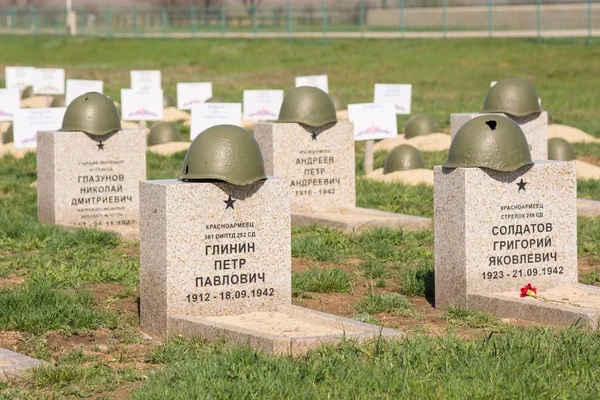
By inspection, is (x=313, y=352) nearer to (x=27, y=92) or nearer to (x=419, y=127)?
(x=419, y=127)

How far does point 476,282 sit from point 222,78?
104 feet

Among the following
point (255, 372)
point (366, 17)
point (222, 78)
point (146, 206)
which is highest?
point (366, 17)

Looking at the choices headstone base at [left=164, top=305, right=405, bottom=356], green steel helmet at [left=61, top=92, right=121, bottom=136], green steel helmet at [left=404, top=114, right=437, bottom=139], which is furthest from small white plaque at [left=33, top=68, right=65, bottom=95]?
headstone base at [left=164, top=305, right=405, bottom=356]

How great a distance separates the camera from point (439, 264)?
355 inches

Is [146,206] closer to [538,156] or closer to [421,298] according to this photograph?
[421,298]

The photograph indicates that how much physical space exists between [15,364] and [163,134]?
45.7 feet

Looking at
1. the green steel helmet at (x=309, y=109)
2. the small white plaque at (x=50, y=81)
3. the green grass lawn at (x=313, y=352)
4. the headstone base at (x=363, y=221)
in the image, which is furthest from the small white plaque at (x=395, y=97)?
the small white plaque at (x=50, y=81)

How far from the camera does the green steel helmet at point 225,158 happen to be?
317 inches

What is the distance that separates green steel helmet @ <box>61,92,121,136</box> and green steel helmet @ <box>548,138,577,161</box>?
689 centimetres

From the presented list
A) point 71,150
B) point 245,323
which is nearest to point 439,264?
point 245,323

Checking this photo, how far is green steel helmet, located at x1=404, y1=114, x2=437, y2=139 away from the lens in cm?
2144

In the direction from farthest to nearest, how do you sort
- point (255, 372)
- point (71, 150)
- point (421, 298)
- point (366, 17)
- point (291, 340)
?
1. point (366, 17)
2. point (71, 150)
3. point (421, 298)
4. point (291, 340)
5. point (255, 372)

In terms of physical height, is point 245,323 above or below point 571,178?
below

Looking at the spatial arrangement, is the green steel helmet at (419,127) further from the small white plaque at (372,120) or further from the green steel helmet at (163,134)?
the green steel helmet at (163,134)
